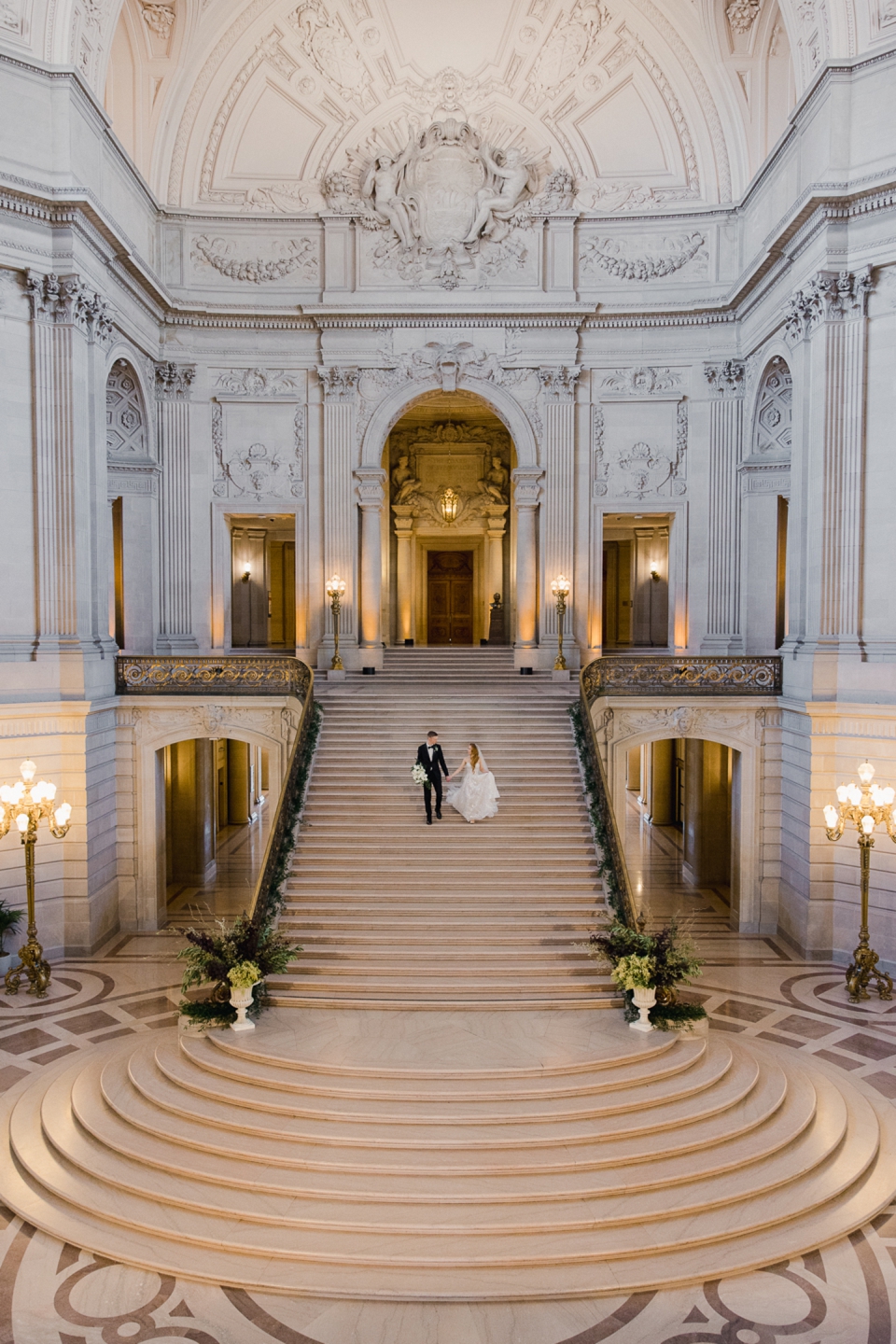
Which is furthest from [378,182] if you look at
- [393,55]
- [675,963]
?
[675,963]

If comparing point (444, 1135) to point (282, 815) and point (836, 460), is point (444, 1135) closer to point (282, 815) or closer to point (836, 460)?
point (282, 815)

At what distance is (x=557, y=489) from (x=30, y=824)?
38.4 ft

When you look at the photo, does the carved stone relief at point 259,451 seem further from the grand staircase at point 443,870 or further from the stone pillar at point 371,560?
the grand staircase at point 443,870

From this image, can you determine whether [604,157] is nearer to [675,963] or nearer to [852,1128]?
[675,963]

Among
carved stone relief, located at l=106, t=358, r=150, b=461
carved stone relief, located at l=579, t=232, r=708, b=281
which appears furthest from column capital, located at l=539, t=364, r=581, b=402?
carved stone relief, located at l=106, t=358, r=150, b=461

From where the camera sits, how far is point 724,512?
18750mm

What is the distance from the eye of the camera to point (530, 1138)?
8094mm

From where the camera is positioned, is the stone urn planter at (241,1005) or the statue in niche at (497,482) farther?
the statue in niche at (497,482)

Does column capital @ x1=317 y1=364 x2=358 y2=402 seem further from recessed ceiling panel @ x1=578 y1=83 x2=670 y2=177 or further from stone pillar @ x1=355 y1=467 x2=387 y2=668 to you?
recessed ceiling panel @ x1=578 y1=83 x2=670 y2=177

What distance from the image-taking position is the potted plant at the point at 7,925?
12.7 meters

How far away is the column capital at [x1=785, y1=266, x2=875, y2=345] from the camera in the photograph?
43.2 ft

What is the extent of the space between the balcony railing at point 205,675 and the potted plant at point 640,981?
7064 millimetres

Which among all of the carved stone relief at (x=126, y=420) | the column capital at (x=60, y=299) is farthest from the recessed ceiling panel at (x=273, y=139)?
the column capital at (x=60, y=299)

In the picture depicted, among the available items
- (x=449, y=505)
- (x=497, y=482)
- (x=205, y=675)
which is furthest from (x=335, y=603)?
(x=497, y=482)
